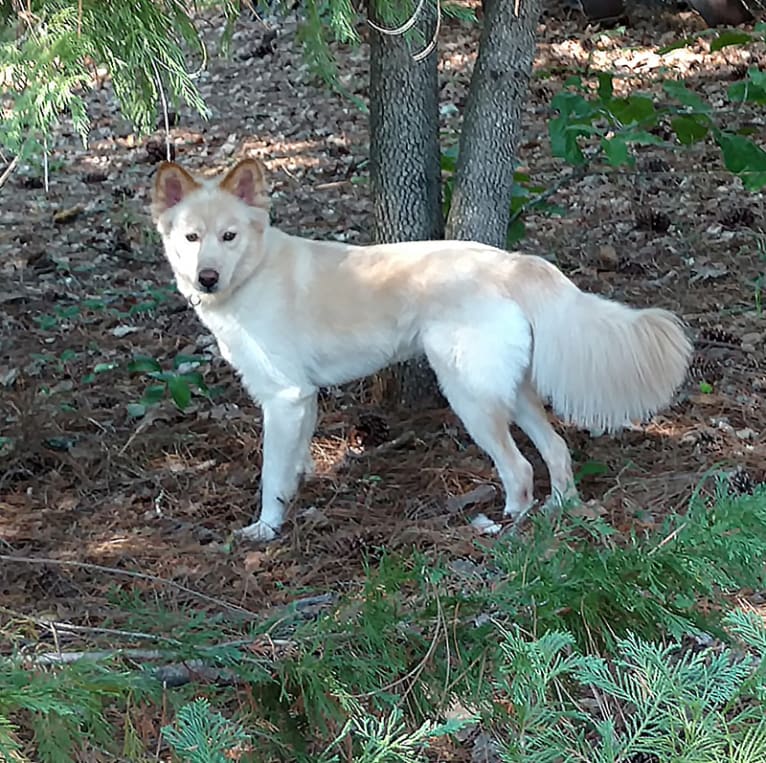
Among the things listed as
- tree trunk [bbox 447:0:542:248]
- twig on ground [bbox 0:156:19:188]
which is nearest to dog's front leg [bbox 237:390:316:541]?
tree trunk [bbox 447:0:542:248]

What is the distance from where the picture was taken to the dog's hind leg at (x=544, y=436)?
3971 millimetres

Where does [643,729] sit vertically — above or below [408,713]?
above

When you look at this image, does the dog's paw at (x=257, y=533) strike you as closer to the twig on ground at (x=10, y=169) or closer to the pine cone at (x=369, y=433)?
the pine cone at (x=369, y=433)

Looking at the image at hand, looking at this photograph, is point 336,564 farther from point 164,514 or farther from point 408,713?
point 408,713

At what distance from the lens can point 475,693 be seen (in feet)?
5.41

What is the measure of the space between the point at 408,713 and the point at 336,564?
74.3 inches

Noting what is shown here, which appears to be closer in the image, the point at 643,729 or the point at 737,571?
the point at 643,729

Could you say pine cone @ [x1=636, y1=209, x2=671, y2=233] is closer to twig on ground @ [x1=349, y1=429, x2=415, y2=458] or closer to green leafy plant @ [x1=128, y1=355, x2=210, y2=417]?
twig on ground @ [x1=349, y1=429, x2=415, y2=458]

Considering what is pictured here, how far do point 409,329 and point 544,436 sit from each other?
2.23ft

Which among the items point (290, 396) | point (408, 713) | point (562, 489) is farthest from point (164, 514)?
point (408, 713)

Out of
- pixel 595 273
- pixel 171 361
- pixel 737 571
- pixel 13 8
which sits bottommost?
pixel 171 361

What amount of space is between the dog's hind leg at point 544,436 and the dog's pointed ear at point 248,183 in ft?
4.17

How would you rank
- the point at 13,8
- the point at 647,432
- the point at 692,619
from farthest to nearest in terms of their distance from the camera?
1. the point at 647,432
2. the point at 13,8
3. the point at 692,619

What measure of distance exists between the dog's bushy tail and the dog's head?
112 cm
